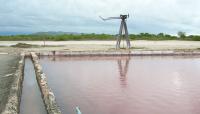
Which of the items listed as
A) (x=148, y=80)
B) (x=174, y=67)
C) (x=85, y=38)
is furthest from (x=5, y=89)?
(x=85, y=38)

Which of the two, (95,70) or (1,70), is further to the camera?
(95,70)

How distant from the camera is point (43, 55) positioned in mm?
18047

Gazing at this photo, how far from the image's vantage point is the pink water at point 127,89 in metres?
6.68

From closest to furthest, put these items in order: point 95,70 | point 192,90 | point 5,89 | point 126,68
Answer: point 5,89, point 192,90, point 95,70, point 126,68

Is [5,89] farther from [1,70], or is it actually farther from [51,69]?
[51,69]

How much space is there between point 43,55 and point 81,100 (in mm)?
11021

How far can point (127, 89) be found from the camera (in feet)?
28.5

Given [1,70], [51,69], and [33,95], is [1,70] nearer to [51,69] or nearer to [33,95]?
[51,69]

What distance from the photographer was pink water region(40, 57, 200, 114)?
6.68m

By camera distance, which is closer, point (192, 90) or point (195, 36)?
point (192, 90)

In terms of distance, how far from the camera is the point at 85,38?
3553cm

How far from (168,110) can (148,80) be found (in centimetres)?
355

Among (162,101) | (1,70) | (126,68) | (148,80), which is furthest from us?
(126,68)

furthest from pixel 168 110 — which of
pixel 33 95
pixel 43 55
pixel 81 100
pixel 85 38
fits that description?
pixel 85 38
